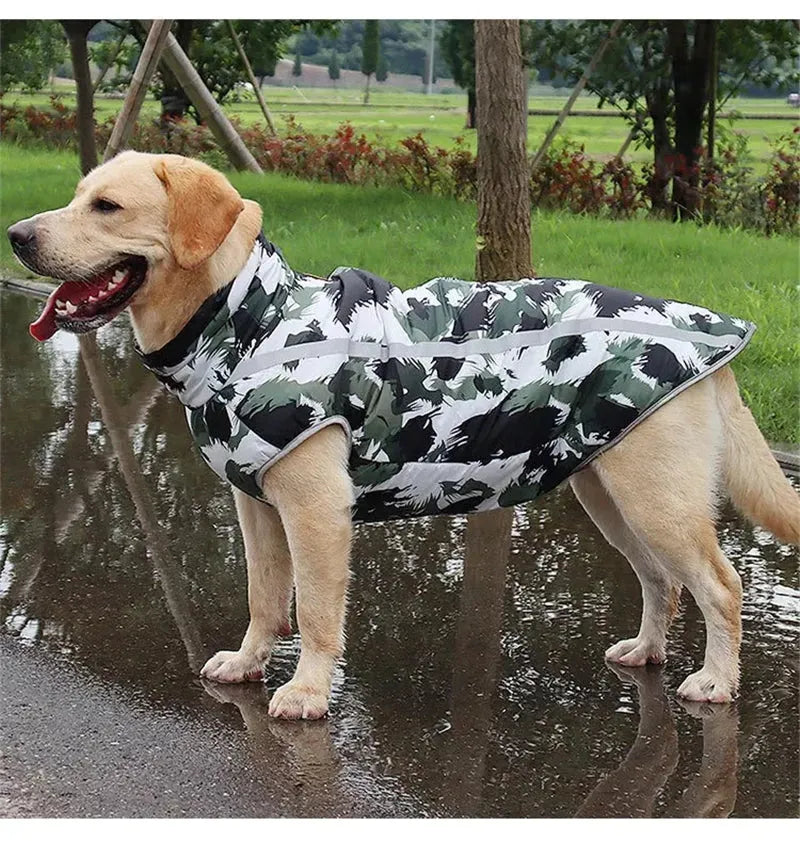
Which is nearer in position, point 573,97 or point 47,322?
point 47,322

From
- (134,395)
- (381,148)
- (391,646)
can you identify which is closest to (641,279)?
(134,395)

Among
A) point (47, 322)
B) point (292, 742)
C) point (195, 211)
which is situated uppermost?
point (195, 211)

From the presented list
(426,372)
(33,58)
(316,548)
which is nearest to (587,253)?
(426,372)

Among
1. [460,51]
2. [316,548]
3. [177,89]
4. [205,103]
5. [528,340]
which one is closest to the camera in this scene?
[316,548]

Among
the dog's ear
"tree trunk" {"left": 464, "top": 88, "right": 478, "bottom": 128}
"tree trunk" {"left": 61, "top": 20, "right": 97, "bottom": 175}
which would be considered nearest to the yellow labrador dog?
the dog's ear

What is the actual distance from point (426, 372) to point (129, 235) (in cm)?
99

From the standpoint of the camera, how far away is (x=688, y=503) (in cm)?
436

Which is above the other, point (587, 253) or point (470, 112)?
point (470, 112)

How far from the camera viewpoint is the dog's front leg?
4.22 meters

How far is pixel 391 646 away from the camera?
492cm

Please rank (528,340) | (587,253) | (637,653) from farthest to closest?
(587,253), (637,653), (528,340)

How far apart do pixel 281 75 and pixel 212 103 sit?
424 inches

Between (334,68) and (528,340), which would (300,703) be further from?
(334,68)

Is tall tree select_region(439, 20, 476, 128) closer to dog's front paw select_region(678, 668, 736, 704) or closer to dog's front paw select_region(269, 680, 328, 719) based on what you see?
dog's front paw select_region(678, 668, 736, 704)
